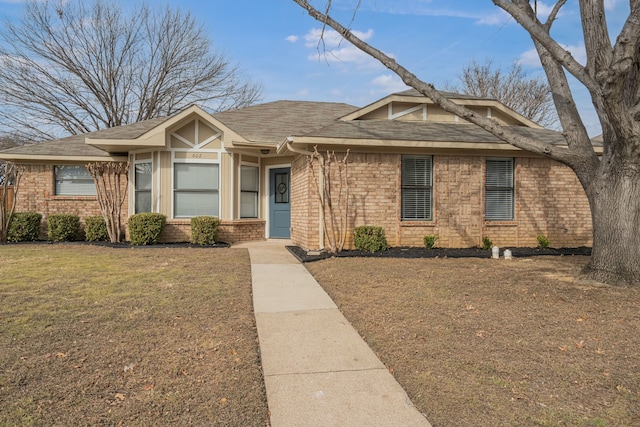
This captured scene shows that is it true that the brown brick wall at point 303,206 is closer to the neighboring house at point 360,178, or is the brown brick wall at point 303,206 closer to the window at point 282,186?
the neighboring house at point 360,178

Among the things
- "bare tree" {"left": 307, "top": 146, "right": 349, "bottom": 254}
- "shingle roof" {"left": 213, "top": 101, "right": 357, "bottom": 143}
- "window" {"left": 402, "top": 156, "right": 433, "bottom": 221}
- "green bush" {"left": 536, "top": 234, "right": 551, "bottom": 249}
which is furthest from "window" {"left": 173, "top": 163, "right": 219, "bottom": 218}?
"green bush" {"left": 536, "top": 234, "right": 551, "bottom": 249}

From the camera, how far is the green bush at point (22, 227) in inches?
444

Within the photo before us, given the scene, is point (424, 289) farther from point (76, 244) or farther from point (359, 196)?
point (76, 244)

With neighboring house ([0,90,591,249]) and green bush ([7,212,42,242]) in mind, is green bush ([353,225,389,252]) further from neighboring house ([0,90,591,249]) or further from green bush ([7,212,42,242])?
green bush ([7,212,42,242])

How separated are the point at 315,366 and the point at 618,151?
5.54 m

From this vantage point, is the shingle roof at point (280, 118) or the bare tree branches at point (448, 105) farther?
the shingle roof at point (280, 118)

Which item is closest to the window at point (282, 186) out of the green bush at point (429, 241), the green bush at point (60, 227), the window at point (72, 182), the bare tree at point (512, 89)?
the green bush at point (429, 241)

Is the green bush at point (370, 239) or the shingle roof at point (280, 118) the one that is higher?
the shingle roof at point (280, 118)

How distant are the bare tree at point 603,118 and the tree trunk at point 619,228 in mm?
12

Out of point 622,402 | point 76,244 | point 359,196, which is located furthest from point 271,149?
point 622,402

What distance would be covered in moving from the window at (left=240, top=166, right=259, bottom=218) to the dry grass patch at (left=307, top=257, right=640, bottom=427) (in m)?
5.42

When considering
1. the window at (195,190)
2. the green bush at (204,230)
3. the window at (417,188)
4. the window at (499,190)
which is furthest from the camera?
the window at (195,190)

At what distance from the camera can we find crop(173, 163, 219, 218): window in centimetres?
1103

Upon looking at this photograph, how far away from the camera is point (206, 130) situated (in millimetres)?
11102
